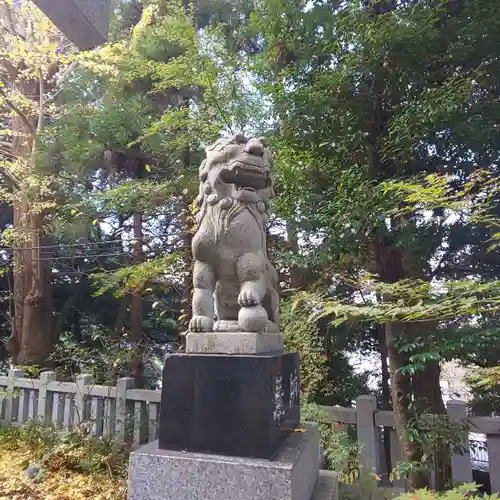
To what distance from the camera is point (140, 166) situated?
7.77 meters

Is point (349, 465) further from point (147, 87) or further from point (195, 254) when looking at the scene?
point (147, 87)

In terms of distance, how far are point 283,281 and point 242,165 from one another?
376 centimetres

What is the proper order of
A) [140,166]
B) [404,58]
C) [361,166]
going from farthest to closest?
1. [140,166]
2. [361,166]
3. [404,58]

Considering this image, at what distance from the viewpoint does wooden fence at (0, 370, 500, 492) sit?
3453 mm

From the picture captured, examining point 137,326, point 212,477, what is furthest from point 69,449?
point 137,326

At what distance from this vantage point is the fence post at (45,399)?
498cm

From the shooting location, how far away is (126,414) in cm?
447

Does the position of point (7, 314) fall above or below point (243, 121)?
below

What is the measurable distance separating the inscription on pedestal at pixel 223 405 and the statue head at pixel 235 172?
954 millimetres

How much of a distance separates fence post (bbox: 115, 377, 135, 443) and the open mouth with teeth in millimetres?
3269

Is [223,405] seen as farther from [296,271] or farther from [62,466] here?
[296,271]

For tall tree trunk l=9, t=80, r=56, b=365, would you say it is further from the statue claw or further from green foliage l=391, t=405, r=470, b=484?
green foliage l=391, t=405, r=470, b=484

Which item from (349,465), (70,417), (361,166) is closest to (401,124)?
(361,166)

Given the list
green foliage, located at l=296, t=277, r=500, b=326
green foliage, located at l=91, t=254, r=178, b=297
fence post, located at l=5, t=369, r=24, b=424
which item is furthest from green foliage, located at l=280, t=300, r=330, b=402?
fence post, located at l=5, t=369, r=24, b=424
